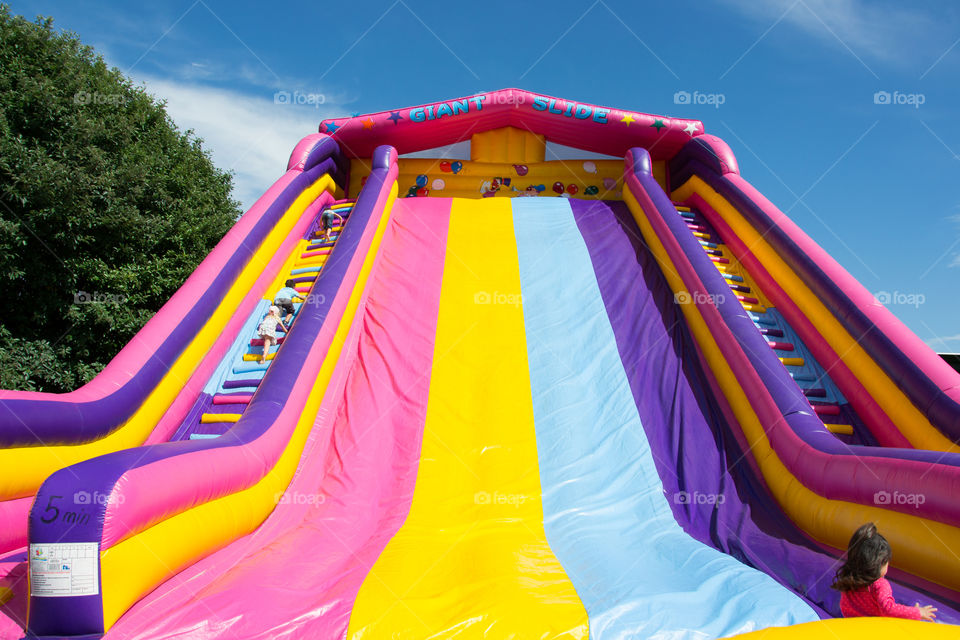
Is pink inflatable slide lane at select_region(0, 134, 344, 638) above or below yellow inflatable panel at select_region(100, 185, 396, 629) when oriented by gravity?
above

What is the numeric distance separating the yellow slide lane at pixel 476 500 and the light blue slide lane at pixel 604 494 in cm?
9

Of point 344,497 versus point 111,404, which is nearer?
point 111,404

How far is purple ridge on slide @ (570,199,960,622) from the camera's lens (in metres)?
2.40

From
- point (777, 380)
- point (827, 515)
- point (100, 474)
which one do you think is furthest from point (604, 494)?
point (100, 474)

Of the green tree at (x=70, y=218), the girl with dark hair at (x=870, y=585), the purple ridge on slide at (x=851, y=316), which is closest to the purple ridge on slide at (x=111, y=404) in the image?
the girl with dark hair at (x=870, y=585)

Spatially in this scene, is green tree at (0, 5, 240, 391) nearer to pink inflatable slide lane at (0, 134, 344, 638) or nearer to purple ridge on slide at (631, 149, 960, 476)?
pink inflatable slide lane at (0, 134, 344, 638)

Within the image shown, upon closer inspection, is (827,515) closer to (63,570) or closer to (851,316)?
(851,316)

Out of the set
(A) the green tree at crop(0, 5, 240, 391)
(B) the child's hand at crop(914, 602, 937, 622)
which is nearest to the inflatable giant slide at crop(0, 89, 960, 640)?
(B) the child's hand at crop(914, 602, 937, 622)

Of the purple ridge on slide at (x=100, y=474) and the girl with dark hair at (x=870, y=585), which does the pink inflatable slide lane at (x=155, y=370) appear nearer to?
the purple ridge on slide at (x=100, y=474)

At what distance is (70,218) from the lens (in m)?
7.14

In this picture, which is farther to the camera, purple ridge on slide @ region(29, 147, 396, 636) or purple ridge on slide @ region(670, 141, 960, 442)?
purple ridge on slide @ region(670, 141, 960, 442)

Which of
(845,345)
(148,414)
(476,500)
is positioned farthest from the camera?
(845,345)

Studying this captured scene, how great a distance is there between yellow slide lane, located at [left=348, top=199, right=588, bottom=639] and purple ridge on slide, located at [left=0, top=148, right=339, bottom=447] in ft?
4.39

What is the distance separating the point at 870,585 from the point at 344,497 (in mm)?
2170
